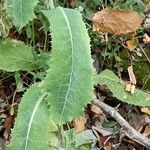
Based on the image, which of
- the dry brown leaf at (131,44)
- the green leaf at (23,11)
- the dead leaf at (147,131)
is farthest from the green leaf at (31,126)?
the dry brown leaf at (131,44)

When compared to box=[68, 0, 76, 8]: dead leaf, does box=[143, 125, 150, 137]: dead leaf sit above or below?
below

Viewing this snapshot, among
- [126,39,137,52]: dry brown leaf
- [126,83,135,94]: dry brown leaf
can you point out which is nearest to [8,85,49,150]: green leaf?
[126,83,135,94]: dry brown leaf

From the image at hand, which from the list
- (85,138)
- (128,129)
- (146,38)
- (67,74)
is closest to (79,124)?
(85,138)

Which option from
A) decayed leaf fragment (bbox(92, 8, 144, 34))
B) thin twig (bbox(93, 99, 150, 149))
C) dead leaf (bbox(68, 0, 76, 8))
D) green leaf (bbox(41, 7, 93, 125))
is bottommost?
thin twig (bbox(93, 99, 150, 149))

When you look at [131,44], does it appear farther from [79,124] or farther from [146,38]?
[79,124]

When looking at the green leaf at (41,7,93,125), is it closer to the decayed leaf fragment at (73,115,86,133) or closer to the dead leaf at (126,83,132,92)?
the dead leaf at (126,83,132,92)

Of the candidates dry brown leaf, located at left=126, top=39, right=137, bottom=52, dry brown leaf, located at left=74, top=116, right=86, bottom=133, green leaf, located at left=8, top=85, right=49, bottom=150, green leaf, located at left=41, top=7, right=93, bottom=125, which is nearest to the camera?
green leaf, located at left=41, top=7, right=93, bottom=125
